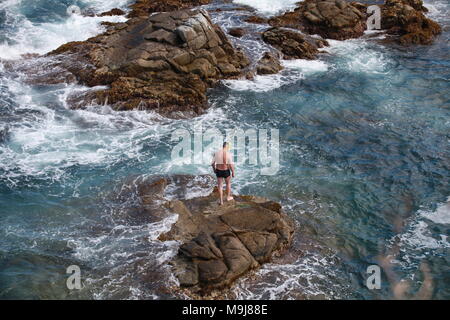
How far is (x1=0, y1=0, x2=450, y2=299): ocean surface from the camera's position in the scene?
12.5 m

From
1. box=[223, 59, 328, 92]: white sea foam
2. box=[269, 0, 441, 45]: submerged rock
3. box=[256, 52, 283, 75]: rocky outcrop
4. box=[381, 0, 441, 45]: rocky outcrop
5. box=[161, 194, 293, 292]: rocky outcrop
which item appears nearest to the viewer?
box=[161, 194, 293, 292]: rocky outcrop

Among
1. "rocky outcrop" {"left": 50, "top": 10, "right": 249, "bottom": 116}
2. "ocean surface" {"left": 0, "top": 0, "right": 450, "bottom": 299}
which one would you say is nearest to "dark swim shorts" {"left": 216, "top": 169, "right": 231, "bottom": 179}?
"ocean surface" {"left": 0, "top": 0, "right": 450, "bottom": 299}

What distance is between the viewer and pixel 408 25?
30641mm

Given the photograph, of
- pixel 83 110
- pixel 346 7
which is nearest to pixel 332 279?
pixel 83 110

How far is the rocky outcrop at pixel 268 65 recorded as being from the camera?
2564 cm

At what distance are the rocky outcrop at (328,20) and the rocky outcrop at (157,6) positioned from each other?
712 cm

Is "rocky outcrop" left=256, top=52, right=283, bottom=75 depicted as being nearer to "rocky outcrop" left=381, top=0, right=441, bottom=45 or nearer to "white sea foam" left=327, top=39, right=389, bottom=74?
"white sea foam" left=327, top=39, right=389, bottom=74

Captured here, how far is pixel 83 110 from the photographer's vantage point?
21.6 m

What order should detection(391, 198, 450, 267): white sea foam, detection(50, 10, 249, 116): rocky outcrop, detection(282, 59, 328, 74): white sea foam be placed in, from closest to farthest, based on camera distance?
detection(391, 198, 450, 267): white sea foam
detection(50, 10, 249, 116): rocky outcrop
detection(282, 59, 328, 74): white sea foam

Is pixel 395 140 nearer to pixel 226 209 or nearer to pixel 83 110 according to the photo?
pixel 226 209

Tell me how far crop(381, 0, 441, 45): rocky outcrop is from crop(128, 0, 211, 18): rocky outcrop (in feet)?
47.2

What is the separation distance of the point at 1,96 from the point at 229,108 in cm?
1128

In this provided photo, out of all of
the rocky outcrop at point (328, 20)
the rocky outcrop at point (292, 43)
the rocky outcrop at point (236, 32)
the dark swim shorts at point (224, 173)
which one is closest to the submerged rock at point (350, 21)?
the rocky outcrop at point (328, 20)

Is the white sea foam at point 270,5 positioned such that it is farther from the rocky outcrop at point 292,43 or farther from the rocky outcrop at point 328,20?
the rocky outcrop at point 292,43
